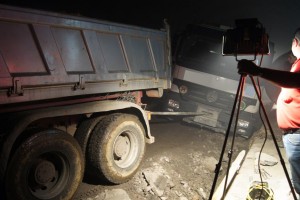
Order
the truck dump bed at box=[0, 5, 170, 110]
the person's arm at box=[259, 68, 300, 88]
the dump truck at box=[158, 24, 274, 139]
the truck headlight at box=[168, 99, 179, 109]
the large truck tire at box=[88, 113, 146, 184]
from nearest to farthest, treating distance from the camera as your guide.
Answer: the person's arm at box=[259, 68, 300, 88], the truck dump bed at box=[0, 5, 170, 110], the large truck tire at box=[88, 113, 146, 184], the dump truck at box=[158, 24, 274, 139], the truck headlight at box=[168, 99, 179, 109]

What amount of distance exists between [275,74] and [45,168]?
2855 millimetres

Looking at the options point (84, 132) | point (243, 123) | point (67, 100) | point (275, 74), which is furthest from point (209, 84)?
point (275, 74)

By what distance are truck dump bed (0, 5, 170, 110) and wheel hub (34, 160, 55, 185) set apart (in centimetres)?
85

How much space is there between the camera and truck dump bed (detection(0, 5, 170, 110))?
2.81m

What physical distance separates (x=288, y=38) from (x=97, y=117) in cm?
1720

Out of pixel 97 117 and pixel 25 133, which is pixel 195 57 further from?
pixel 25 133

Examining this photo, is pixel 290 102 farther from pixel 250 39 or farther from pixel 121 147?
pixel 121 147

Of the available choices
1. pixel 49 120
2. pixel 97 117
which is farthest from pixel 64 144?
pixel 97 117

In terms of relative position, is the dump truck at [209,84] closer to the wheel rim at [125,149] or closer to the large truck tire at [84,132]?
the wheel rim at [125,149]

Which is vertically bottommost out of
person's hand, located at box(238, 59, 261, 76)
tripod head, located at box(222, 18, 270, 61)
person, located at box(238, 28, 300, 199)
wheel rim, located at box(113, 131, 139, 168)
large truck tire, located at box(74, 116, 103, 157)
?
wheel rim, located at box(113, 131, 139, 168)

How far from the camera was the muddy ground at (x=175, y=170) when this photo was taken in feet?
13.4

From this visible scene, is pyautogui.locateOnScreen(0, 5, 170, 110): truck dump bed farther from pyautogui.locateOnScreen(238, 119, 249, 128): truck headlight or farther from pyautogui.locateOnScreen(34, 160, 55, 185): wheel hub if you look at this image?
pyautogui.locateOnScreen(238, 119, 249, 128): truck headlight

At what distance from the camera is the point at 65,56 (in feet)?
11.0

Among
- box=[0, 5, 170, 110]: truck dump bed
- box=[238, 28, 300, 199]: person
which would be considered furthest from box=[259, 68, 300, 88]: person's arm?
box=[0, 5, 170, 110]: truck dump bed
